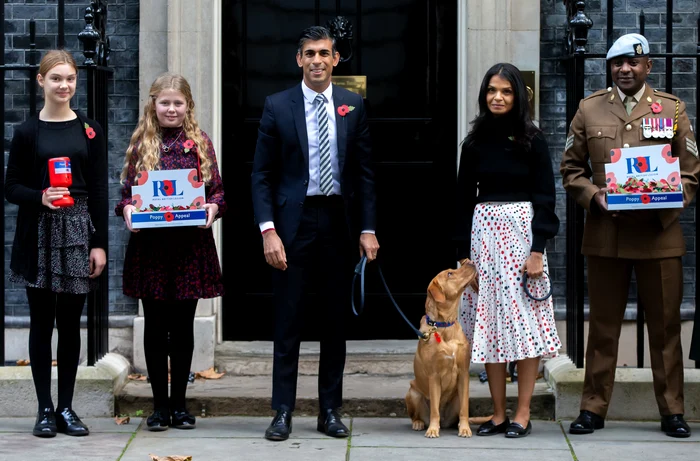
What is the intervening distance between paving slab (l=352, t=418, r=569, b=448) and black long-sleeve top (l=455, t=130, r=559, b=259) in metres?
0.99

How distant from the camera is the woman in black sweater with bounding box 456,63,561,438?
603 centimetres

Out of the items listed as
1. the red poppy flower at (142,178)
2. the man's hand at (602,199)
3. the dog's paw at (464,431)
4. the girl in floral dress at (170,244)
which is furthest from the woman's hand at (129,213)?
the man's hand at (602,199)

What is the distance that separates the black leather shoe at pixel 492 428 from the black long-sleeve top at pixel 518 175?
3.11 ft

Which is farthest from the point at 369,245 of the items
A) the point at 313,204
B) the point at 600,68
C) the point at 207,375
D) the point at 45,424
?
the point at 600,68

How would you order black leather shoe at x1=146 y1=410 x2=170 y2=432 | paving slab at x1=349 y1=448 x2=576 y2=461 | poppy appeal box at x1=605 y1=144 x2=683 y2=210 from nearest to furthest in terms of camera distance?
paving slab at x1=349 y1=448 x2=576 y2=461
poppy appeal box at x1=605 y1=144 x2=683 y2=210
black leather shoe at x1=146 y1=410 x2=170 y2=432

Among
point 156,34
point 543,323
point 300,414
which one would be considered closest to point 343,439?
point 300,414

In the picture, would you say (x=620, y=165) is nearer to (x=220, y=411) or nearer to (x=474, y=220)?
(x=474, y=220)

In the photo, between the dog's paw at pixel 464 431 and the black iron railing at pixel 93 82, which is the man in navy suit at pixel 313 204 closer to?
the dog's paw at pixel 464 431

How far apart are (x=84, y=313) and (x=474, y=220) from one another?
9.42 ft

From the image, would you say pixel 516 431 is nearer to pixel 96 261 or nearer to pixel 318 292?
pixel 318 292

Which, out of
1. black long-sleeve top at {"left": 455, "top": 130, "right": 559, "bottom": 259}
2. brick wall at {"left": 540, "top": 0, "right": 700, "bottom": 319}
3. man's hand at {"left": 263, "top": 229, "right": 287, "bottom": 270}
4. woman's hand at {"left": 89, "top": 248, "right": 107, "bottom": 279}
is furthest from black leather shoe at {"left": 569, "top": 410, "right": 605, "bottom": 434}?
woman's hand at {"left": 89, "top": 248, "right": 107, "bottom": 279}

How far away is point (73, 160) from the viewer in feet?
20.0

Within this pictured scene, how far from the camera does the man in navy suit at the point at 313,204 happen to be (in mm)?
6035

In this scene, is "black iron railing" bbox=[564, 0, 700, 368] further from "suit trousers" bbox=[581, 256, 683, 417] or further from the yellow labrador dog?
the yellow labrador dog
